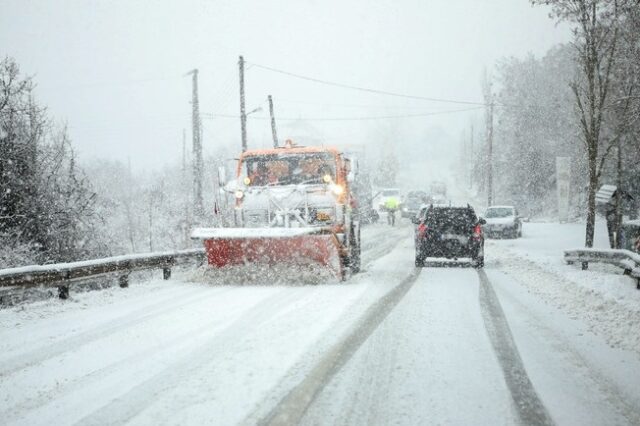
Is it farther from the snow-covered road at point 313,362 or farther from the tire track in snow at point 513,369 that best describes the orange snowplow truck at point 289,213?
the tire track in snow at point 513,369

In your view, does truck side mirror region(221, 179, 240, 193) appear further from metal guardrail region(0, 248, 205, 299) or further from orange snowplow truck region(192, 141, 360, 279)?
metal guardrail region(0, 248, 205, 299)

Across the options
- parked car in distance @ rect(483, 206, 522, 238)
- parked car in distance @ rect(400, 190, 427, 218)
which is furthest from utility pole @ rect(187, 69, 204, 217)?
parked car in distance @ rect(400, 190, 427, 218)

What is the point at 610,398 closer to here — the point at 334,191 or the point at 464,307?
the point at 464,307

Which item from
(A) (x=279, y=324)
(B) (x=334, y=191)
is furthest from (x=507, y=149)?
(A) (x=279, y=324)

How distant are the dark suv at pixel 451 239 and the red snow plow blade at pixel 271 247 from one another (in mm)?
4287

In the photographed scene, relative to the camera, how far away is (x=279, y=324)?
7145 mm

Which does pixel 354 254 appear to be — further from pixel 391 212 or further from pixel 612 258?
pixel 391 212

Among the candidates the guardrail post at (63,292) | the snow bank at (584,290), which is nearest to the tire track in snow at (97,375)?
the guardrail post at (63,292)

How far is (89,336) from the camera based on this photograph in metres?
6.86

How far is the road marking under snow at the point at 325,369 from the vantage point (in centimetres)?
401

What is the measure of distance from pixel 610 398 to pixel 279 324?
13.0 feet

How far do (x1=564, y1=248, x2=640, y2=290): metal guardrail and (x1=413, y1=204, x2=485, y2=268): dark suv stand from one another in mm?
2457

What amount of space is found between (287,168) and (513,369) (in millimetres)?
7589

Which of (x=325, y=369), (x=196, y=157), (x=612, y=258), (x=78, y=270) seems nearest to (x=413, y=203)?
(x=196, y=157)
